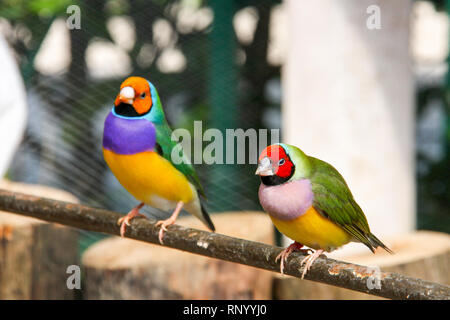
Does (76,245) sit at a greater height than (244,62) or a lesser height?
lesser

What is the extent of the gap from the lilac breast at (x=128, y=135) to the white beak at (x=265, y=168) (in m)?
0.28

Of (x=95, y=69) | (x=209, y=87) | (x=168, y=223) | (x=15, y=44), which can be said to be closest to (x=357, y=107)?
(x=209, y=87)

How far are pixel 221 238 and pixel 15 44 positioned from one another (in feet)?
5.96

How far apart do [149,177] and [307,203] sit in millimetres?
299

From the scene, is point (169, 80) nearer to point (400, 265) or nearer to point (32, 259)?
point (32, 259)

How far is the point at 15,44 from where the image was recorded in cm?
267

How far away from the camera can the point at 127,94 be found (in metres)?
0.94

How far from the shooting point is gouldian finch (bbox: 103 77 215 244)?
3.34 ft

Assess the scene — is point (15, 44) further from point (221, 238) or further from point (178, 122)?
point (221, 238)

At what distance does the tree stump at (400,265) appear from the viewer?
1.79 m

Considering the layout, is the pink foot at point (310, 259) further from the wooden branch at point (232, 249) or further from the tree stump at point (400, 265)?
the tree stump at point (400, 265)

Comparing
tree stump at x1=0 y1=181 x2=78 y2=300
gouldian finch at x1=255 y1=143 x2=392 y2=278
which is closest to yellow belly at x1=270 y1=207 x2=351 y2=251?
gouldian finch at x1=255 y1=143 x2=392 y2=278
